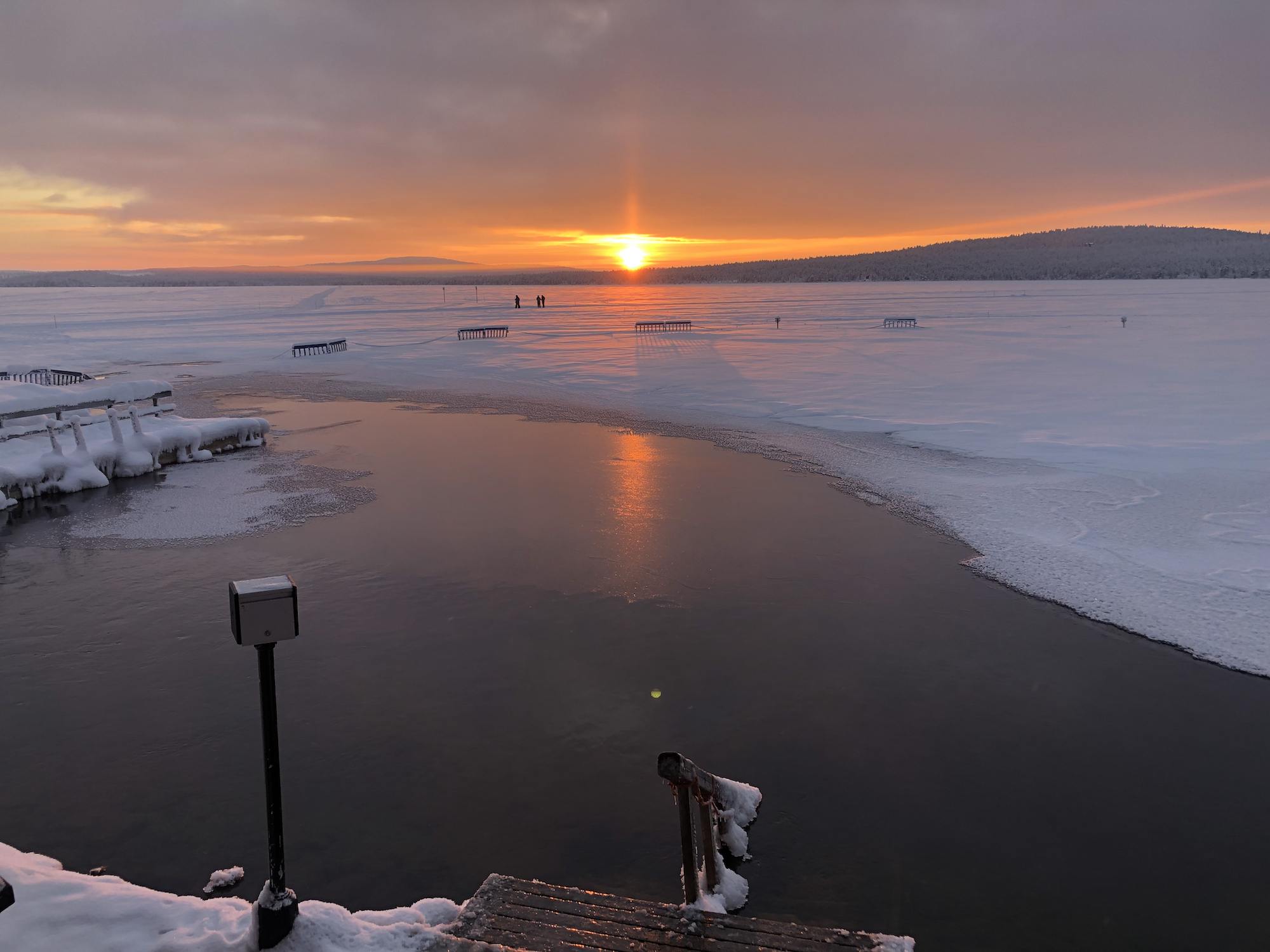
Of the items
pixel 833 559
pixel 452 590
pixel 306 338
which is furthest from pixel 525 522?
pixel 306 338

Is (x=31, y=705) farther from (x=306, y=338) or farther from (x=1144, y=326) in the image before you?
(x=1144, y=326)

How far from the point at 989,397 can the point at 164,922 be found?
23121 mm

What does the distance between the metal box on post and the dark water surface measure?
1882 mm

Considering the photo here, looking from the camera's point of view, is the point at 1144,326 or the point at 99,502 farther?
the point at 1144,326

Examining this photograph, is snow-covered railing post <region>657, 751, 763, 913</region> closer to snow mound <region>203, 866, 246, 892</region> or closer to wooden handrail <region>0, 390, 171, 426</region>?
snow mound <region>203, 866, 246, 892</region>

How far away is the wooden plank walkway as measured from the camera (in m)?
4.32

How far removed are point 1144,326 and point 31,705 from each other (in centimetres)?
5033

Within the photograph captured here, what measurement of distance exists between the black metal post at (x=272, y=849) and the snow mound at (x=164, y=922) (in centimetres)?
6

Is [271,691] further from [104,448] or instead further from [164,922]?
[104,448]

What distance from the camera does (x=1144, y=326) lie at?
Answer: 4584cm

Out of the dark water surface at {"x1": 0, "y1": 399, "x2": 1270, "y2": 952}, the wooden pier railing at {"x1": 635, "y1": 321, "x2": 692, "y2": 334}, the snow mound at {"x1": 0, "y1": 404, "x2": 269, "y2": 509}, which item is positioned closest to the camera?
the dark water surface at {"x1": 0, "y1": 399, "x2": 1270, "y2": 952}

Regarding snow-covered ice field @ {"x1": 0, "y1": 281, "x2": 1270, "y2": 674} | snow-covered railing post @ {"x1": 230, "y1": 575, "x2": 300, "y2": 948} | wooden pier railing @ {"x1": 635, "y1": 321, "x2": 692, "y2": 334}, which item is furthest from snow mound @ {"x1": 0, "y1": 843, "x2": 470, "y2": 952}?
wooden pier railing @ {"x1": 635, "y1": 321, "x2": 692, "y2": 334}

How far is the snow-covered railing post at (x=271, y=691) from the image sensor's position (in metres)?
4.18

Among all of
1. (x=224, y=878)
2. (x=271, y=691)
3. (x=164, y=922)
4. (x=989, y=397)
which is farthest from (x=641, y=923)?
(x=989, y=397)
